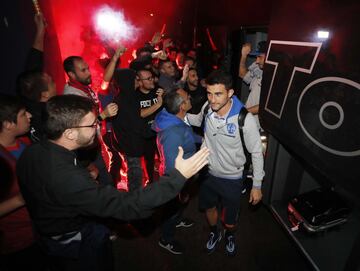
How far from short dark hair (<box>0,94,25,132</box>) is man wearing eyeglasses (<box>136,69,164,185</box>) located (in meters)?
1.75

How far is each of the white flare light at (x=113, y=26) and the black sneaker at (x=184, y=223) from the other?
27.5 feet

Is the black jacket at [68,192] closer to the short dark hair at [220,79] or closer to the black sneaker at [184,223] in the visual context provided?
the short dark hair at [220,79]

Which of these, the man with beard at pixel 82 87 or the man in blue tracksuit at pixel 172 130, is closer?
the man in blue tracksuit at pixel 172 130

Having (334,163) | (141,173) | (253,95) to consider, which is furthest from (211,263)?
(253,95)

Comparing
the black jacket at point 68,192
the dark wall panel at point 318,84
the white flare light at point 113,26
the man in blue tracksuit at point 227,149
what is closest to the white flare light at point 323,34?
the dark wall panel at point 318,84

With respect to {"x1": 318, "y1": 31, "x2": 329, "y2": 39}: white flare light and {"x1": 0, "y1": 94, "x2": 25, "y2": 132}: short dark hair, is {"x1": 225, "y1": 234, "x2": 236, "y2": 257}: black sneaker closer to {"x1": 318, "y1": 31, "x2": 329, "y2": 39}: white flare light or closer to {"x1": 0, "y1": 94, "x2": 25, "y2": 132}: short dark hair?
{"x1": 318, "y1": 31, "x2": 329, "y2": 39}: white flare light

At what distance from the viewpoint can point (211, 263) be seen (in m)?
3.21

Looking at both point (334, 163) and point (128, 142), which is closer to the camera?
point (334, 163)

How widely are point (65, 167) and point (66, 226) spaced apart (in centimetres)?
53

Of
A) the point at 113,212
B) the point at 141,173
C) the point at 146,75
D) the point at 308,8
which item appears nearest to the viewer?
the point at 113,212

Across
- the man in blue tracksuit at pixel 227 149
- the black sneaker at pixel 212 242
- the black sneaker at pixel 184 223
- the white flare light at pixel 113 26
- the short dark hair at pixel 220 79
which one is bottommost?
the black sneaker at pixel 184 223

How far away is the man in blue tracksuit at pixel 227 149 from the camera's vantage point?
265 cm

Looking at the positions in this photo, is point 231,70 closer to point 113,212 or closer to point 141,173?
point 141,173

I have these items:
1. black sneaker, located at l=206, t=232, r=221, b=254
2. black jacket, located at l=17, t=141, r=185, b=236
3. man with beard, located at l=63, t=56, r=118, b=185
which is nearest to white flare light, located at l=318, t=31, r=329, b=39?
black jacket, located at l=17, t=141, r=185, b=236
